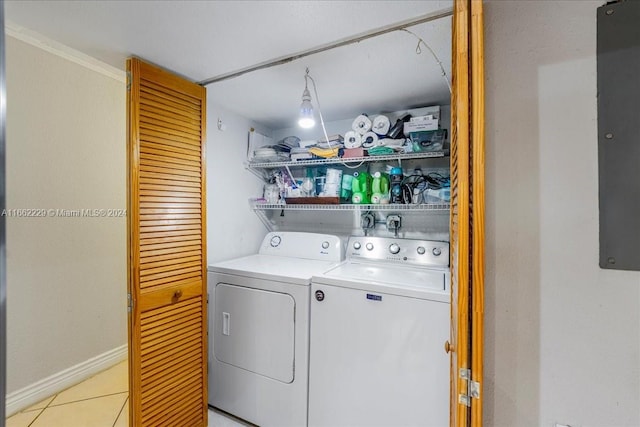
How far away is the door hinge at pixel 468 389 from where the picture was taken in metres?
0.70

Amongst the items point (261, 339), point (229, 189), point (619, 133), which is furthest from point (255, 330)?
point (619, 133)

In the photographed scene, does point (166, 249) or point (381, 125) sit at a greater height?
point (381, 125)

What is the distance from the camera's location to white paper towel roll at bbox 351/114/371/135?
2.17 metres

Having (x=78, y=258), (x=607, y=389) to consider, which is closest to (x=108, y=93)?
(x=78, y=258)

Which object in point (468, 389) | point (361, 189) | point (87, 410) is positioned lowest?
point (87, 410)

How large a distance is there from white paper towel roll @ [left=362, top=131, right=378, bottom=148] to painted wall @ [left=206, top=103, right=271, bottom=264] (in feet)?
3.48

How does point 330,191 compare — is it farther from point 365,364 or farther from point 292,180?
point 365,364

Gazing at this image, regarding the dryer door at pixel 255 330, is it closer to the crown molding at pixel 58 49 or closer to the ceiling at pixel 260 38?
the ceiling at pixel 260 38

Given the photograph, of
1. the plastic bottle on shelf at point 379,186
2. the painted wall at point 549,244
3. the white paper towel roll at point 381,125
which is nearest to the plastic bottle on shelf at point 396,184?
the plastic bottle on shelf at point 379,186

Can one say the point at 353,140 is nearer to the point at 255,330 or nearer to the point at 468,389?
the point at 255,330

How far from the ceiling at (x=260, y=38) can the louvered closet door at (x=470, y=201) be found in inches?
23.3

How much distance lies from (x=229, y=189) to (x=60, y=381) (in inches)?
72.9

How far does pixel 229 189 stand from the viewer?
236 centimetres

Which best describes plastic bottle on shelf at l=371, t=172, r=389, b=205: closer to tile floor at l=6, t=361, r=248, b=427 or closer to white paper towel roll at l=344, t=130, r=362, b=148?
white paper towel roll at l=344, t=130, r=362, b=148
